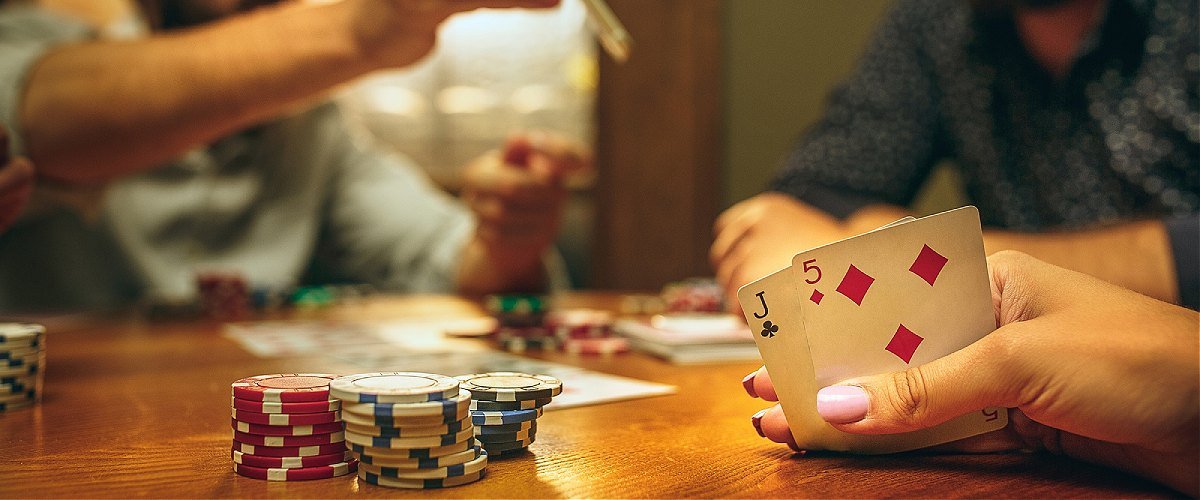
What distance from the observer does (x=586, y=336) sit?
147 centimetres

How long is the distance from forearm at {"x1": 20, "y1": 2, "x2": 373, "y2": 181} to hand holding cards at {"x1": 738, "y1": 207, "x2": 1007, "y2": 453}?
0.96 m

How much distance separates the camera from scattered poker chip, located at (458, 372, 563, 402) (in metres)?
0.72

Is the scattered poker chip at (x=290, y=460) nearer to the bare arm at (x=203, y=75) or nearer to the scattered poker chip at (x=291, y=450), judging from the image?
the scattered poker chip at (x=291, y=450)

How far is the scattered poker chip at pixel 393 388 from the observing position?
616mm

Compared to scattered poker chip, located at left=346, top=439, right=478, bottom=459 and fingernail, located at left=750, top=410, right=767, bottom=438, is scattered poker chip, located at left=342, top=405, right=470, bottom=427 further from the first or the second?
fingernail, located at left=750, top=410, right=767, bottom=438

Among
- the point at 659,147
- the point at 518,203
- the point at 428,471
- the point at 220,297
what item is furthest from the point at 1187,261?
the point at 659,147

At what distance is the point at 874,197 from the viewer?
76.5 inches

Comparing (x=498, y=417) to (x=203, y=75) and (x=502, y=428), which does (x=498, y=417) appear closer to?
(x=502, y=428)

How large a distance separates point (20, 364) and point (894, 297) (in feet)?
2.91

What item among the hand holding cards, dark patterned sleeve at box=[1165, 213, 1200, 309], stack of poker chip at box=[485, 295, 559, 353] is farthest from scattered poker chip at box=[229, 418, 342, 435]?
dark patterned sleeve at box=[1165, 213, 1200, 309]

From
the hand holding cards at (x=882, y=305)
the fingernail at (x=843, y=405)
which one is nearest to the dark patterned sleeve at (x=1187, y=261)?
the hand holding cards at (x=882, y=305)

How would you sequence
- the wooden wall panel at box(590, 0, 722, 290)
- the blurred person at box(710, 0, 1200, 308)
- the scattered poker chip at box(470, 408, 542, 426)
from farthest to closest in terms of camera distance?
the wooden wall panel at box(590, 0, 722, 290)
the blurred person at box(710, 0, 1200, 308)
the scattered poker chip at box(470, 408, 542, 426)

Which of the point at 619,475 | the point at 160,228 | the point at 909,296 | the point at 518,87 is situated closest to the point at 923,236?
the point at 909,296

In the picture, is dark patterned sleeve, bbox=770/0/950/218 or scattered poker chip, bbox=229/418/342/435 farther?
dark patterned sleeve, bbox=770/0/950/218
